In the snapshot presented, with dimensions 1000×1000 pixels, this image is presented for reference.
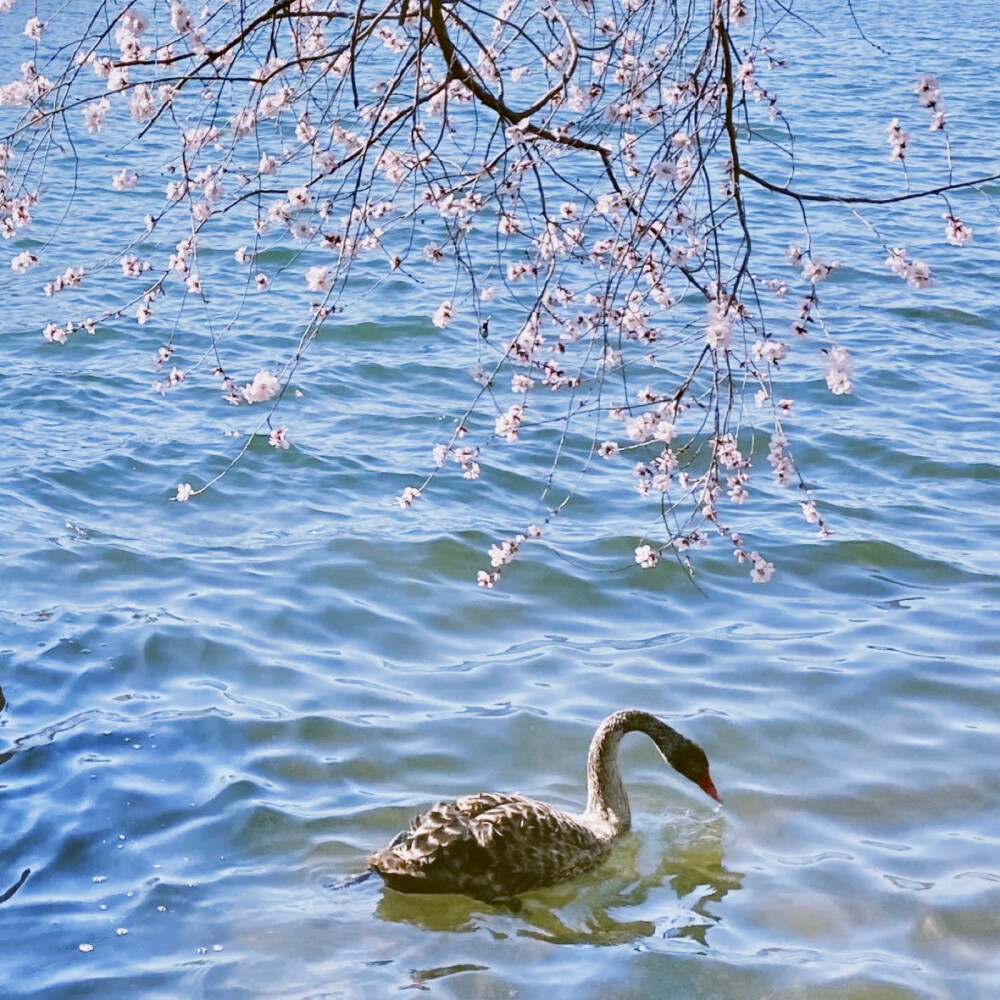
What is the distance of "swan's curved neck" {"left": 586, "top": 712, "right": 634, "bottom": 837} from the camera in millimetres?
6473

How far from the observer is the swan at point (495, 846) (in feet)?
19.2

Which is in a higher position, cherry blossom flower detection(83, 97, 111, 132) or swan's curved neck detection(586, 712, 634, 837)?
cherry blossom flower detection(83, 97, 111, 132)

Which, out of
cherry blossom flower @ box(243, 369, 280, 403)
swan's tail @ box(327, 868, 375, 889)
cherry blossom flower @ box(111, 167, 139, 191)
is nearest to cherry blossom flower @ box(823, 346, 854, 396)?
cherry blossom flower @ box(243, 369, 280, 403)

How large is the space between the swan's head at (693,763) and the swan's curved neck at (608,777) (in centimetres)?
24

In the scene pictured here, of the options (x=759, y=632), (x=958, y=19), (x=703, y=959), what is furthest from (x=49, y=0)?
(x=703, y=959)

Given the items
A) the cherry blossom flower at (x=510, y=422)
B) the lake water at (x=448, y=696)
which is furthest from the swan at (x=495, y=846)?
the cherry blossom flower at (x=510, y=422)

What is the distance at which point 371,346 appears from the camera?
12.6 meters

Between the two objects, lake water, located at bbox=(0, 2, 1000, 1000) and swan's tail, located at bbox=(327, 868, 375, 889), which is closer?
lake water, located at bbox=(0, 2, 1000, 1000)

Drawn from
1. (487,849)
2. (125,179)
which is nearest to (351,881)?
(487,849)

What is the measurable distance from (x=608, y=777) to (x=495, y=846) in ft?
2.71

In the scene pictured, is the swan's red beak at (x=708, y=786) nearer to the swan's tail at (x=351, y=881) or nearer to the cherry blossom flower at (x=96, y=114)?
the swan's tail at (x=351, y=881)

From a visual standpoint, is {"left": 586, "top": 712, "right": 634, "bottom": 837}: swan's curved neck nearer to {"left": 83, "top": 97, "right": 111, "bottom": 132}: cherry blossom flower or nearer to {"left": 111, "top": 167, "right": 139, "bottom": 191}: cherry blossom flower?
{"left": 111, "top": 167, "right": 139, "bottom": 191}: cherry blossom flower

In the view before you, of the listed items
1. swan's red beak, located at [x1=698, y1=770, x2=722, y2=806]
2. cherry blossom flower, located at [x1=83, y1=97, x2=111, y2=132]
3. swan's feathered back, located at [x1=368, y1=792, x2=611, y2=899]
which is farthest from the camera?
swan's red beak, located at [x1=698, y1=770, x2=722, y2=806]

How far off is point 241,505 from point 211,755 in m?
3.02
